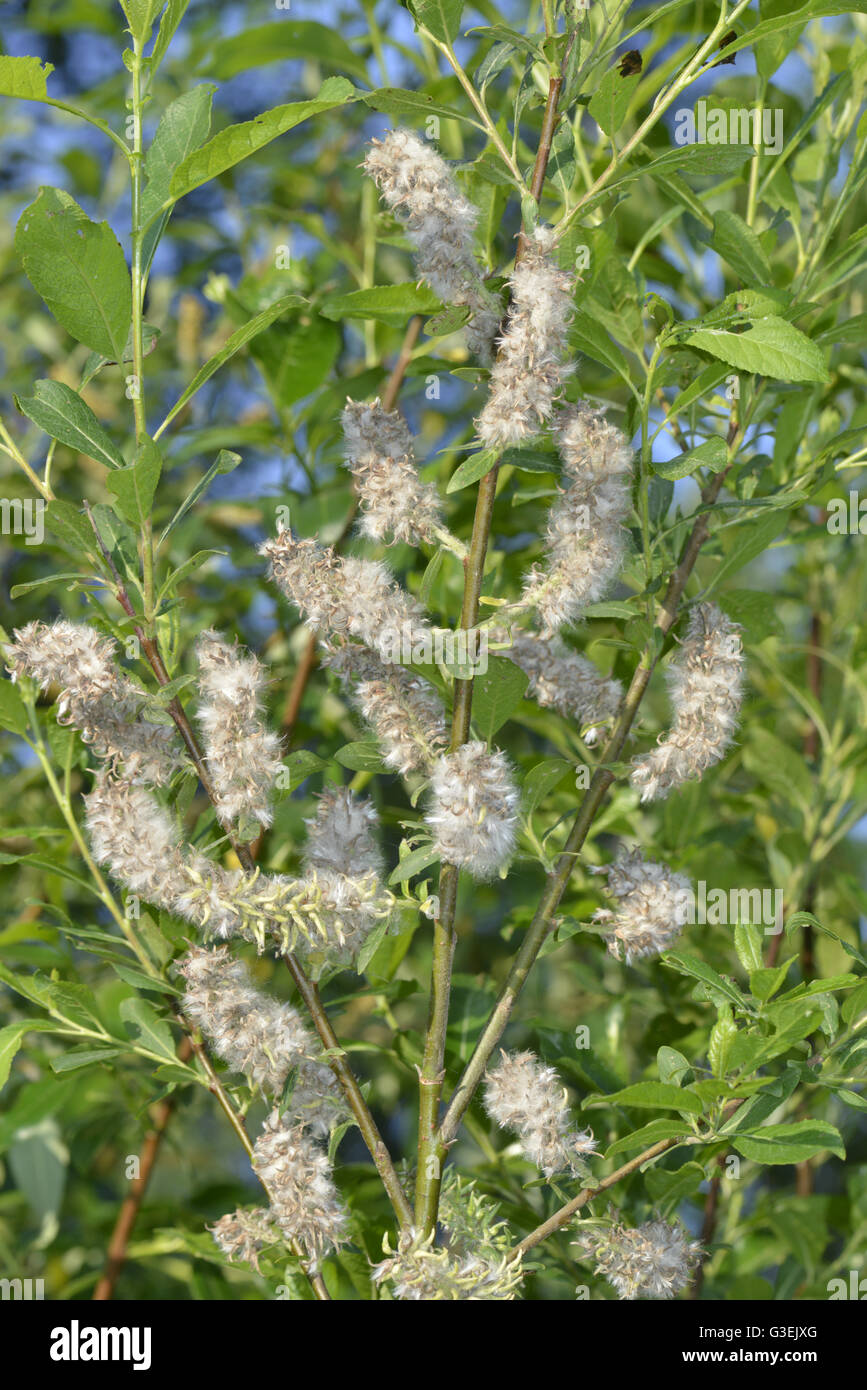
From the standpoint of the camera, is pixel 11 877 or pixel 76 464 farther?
pixel 76 464

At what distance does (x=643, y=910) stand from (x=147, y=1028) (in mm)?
463

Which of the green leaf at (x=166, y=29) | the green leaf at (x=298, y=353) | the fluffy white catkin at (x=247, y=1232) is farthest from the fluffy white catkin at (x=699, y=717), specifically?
the green leaf at (x=298, y=353)

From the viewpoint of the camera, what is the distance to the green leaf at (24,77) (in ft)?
2.90

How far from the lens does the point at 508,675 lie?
3.07 ft

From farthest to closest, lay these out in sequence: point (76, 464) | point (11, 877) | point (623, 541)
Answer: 1. point (76, 464)
2. point (11, 877)
3. point (623, 541)

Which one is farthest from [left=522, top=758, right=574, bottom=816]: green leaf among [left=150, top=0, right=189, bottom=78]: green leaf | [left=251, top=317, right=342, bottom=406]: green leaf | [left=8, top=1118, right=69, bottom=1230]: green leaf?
[left=8, top=1118, right=69, bottom=1230]: green leaf

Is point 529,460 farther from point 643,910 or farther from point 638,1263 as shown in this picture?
point 638,1263

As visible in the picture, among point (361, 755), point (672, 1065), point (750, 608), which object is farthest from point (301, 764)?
point (750, 608)

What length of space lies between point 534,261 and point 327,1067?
650 millimetres

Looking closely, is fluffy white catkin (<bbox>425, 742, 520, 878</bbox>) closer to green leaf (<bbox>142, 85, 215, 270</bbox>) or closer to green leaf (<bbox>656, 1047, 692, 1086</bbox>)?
green leaf (<bbox>656, 1047, 692, 1086</bbox>)

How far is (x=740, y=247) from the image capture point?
106cm

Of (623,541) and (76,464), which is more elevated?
(76,464)
